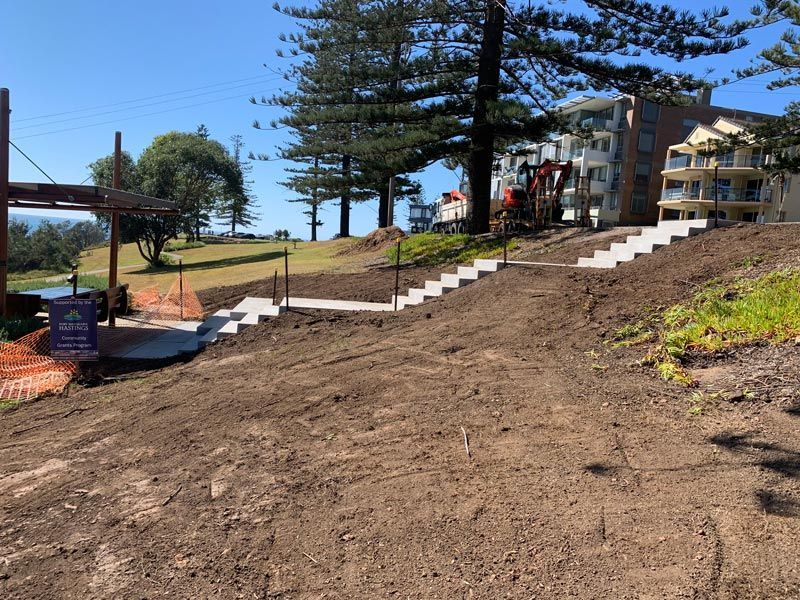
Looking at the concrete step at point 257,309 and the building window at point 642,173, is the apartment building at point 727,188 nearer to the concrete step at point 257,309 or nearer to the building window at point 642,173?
the building window at point 642,173

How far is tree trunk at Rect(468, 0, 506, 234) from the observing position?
15.5 meters

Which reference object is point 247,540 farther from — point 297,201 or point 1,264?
point 297,201

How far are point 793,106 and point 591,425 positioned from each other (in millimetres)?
17783

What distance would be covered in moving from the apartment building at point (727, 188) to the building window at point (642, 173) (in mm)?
2307

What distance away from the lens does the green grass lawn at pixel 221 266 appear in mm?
19777

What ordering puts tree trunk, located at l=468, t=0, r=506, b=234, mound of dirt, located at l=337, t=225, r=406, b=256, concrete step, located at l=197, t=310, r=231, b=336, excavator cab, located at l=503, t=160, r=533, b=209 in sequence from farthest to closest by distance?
mound of dirt, located at l=337, t=225, r=406, b=256, excavator cab, located at l=503, t=160, r=533, b=209, tree trunk, located at l=468, t=0, r=506, b=234, concrete step, located at l=197, t=310, r=231, b=336

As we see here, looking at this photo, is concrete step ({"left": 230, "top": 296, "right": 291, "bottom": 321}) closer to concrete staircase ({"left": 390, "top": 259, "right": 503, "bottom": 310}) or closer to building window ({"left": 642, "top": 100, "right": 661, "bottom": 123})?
concrete staircase ({"left": 390, "top": 259, "right": 503, "bottom": 310})

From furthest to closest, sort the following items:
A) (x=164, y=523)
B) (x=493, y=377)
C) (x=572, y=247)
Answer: (x=572, y=247) < (x=493, y=377) < (x=164, y=523)

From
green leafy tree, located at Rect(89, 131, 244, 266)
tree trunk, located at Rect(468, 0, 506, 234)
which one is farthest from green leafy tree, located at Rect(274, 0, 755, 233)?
green leafy tree, located at Rect(89, 131, 244, 266)

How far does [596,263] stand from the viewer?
966cm

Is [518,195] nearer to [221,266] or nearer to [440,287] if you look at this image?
[440,287]

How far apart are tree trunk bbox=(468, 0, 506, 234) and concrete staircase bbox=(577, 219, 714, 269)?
6213 mm

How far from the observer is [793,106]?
16766 millimetres

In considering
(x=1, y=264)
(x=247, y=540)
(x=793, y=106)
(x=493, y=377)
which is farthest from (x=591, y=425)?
(x=793, y=106)
